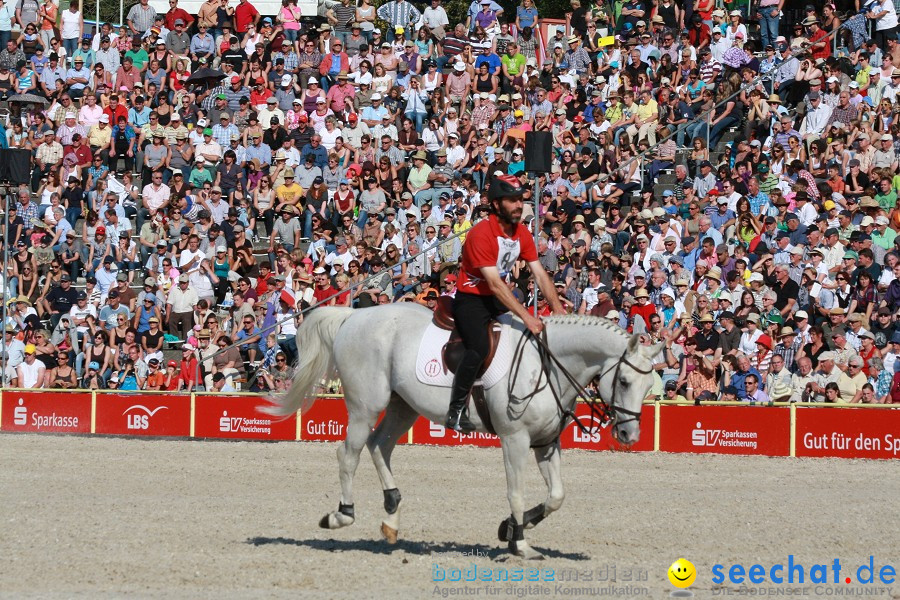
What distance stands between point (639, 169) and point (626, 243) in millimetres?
2042

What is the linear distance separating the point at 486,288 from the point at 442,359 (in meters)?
0.67

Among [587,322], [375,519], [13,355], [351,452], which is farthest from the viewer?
[13,355]

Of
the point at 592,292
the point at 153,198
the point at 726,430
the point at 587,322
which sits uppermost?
the point at 153,198

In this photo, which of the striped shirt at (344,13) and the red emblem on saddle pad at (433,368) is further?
the striped shirt at (344,13)

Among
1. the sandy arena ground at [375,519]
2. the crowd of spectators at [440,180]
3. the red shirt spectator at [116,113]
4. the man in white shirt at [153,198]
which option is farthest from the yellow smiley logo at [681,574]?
the red shirt spectator at [116,113]

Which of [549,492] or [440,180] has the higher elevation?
[440,180]

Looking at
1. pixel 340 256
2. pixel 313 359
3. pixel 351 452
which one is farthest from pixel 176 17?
pixel 351 452

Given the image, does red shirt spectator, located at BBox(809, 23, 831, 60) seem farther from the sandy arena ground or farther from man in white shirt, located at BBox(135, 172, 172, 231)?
Result: man in white shirt, located at BBox(135, 172, 172, 231)

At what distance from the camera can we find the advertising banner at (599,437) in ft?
65.2

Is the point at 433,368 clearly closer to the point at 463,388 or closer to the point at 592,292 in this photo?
the point at 463,388

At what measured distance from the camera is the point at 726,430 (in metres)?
19.7

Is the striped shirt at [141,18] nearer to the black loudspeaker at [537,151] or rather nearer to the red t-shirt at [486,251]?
the black loudspeaker at [537,151]

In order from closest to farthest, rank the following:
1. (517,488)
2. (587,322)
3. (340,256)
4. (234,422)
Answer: (517,488), (587,322), (234,422), (340,256)

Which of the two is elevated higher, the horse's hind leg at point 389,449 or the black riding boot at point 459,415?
the black riding boot at point 459,415
